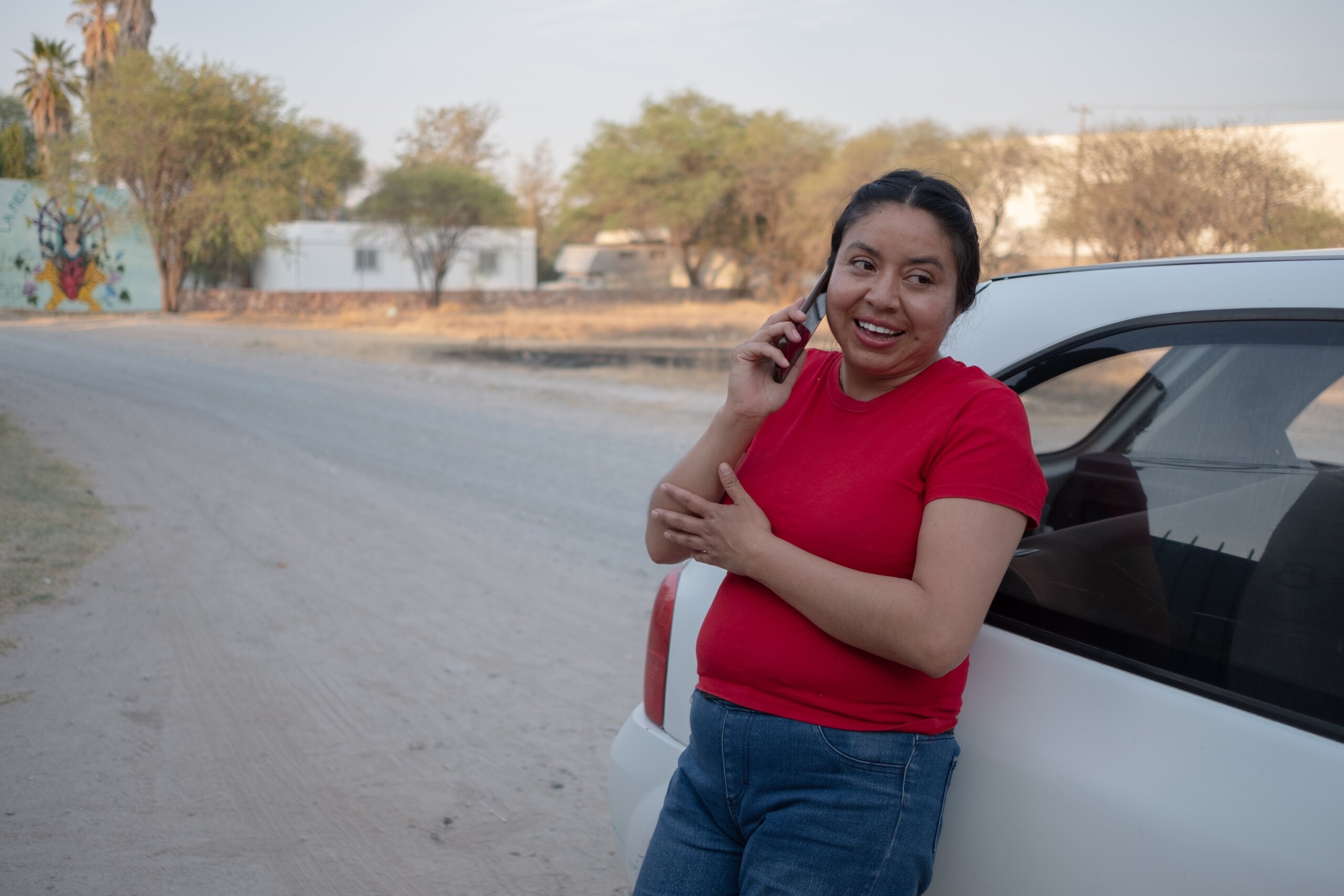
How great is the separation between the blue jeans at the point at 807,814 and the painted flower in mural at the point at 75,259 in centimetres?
4242

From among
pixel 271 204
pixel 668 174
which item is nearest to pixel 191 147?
pixel 271 204

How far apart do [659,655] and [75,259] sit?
1677 inches

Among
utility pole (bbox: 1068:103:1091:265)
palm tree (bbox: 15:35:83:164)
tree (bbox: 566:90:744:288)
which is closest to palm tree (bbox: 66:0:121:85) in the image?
palm tree (bbox: 15:35:83:164)

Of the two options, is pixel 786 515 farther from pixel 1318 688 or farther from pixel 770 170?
pixel 770 170

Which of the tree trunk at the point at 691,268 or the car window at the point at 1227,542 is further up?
the tree trunk at the point at 691,268

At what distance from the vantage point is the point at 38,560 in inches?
225

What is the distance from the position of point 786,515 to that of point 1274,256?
863mm

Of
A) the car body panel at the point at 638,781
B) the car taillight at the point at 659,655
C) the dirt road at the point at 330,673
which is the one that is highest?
the car taillight at the point at 659,655

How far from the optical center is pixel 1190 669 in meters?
1.50

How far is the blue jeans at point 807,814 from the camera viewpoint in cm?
149

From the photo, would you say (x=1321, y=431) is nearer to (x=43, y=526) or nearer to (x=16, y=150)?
Answer: (x=43, y=526)

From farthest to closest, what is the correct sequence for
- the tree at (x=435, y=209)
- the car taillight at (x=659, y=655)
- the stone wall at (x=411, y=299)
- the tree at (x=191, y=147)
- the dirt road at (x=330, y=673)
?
the tree at (x=435, y=209) < the stone wall at (x=411, y=299) < the tree at (x=191, y=147) < the dirt road at (x=330, y=673) < the car taillight at (x=659, y=655)

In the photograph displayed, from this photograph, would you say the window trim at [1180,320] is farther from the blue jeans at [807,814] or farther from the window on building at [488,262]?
the window on building at [488,262]

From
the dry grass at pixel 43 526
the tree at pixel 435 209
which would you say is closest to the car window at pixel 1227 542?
the dry grass at pixel 43 526
